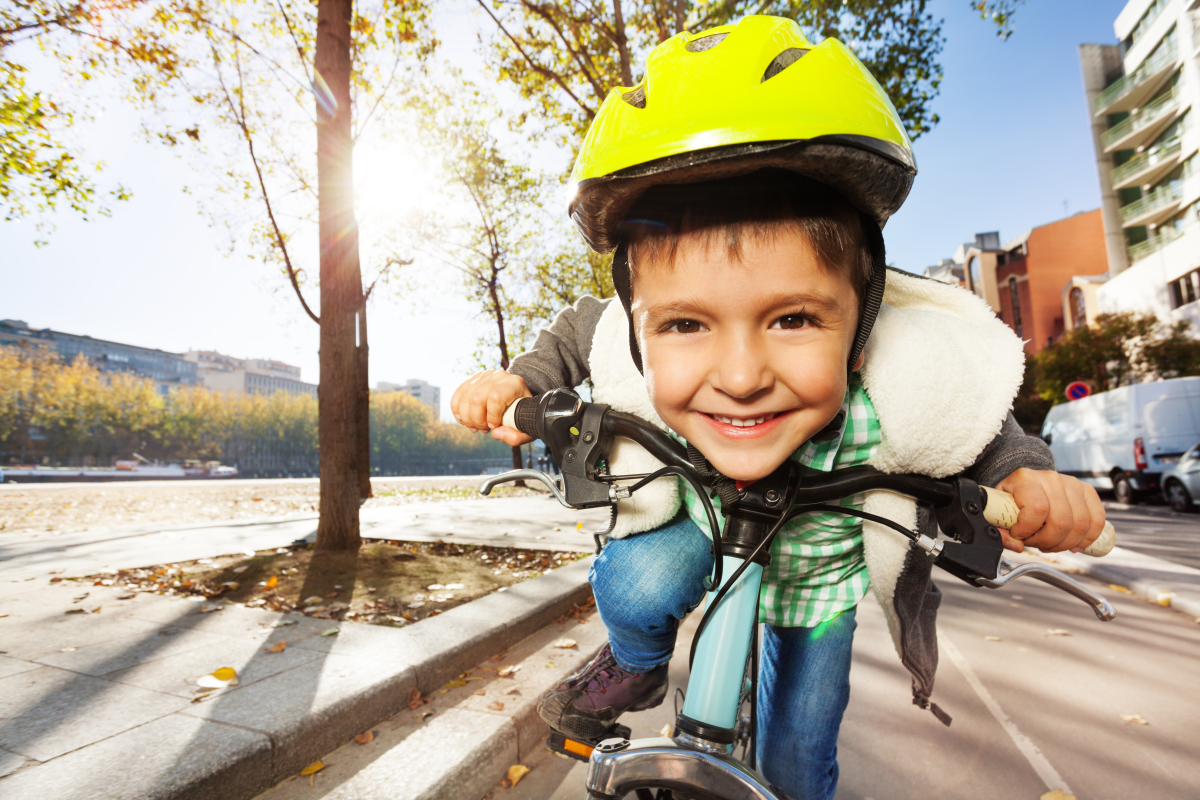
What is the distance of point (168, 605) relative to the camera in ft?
A: 14.5

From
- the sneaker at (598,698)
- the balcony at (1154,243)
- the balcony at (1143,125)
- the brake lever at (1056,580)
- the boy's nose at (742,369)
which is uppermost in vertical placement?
the balcony at (1143,125)

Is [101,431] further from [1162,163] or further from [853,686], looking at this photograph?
[1162,163]

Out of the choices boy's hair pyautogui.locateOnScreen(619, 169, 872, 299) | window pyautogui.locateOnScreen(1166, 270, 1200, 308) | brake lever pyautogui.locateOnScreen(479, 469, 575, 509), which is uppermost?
window pyautogui.locateOnScreen(1166, 270, 1200, 308)

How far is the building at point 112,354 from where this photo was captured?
263ft

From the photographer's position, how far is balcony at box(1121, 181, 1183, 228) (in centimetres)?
2948

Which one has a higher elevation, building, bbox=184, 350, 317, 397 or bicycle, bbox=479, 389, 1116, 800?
building, bbox=184, 350, 317, 397

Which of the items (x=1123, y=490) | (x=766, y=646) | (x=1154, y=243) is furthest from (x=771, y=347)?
(x=1154, y=243)

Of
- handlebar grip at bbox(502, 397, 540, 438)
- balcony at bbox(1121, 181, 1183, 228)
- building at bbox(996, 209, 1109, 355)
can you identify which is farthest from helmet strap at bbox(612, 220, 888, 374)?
building at bbox(996, 209, 1109, 355)

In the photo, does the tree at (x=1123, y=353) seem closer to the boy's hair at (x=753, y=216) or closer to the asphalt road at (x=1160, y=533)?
the asphalt road at (x=1160, y=533)

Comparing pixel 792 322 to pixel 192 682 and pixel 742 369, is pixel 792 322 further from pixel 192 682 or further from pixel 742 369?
pixel 192 682

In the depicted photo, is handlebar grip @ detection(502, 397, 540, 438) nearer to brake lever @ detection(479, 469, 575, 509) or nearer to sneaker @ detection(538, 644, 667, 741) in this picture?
brake lever @ detection(479, 469, 575, 509)

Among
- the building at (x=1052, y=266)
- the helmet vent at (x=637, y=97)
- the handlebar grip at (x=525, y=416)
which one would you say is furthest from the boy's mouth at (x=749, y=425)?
the building at (x=1052, y=266)

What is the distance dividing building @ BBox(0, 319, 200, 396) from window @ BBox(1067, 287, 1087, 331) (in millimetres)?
102542

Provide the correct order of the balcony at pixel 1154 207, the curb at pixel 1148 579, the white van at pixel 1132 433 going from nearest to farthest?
the curb at pixel 1148 579 → the white van at pixel 1132 433 → the balcony at pixel 1154 207
